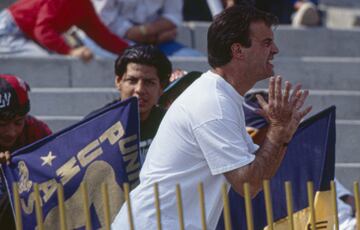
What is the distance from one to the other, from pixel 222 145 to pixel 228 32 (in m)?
0.53

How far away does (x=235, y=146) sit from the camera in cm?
559

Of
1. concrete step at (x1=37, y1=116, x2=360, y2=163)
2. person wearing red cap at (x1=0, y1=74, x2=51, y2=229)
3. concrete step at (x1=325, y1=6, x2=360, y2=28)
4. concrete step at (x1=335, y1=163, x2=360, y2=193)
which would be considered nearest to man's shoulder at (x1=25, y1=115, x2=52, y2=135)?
person wearing red cap at (x1=0, y1=74, x2=51, y2=229)

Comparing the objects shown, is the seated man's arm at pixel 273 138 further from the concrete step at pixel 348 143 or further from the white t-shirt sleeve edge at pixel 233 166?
the concrete step at pixel 348 143

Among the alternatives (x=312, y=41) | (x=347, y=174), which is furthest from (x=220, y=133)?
(x=312, y=41)

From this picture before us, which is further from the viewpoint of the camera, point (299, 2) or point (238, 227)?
point (299, 2)

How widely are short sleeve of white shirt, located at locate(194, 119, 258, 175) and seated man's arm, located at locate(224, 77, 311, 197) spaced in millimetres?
35

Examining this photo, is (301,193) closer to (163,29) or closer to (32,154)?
(32,154)

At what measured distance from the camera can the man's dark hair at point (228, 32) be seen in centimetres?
581

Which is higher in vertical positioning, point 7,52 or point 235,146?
point 235,146

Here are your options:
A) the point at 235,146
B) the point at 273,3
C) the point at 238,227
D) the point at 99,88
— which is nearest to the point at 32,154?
the point at 238,227

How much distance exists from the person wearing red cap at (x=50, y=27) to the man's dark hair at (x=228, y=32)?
3856mm

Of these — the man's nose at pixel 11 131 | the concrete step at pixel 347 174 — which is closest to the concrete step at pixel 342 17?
the concrete step at pixel 347 174

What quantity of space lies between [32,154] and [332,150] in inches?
57.9

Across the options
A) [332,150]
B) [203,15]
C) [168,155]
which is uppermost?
[168,155]
